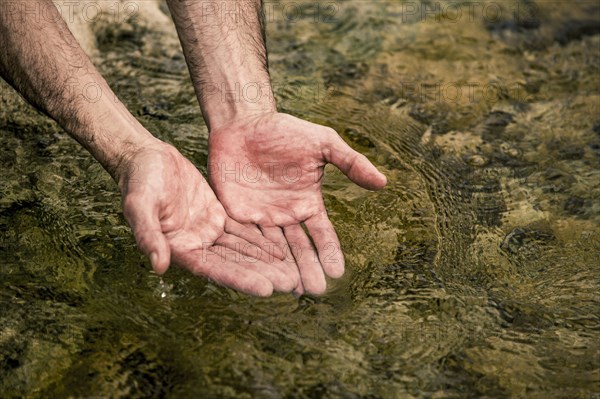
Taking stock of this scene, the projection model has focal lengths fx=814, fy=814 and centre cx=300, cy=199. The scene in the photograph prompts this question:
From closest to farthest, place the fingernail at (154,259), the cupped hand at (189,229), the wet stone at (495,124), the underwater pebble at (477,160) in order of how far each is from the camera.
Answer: the fingernail at (154,259), the cupped hand at (189,229), the underwater pebble at (477,160), the wet stone at (495,124)

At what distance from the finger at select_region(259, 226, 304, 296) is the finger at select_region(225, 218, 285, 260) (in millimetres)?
25

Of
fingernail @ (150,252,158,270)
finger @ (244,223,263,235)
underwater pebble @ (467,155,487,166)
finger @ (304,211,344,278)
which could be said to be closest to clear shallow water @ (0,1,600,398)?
underwater pebble @ (467,155,487,166)

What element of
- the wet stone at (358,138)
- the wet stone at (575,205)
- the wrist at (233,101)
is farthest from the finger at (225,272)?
the wet stone at (575,205)

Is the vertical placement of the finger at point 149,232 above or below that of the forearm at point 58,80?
below

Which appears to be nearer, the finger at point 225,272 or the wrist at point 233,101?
the finger at point 225,272

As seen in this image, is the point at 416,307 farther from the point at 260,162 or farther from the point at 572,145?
the point at 572,145

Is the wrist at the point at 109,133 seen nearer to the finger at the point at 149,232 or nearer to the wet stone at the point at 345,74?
the finger at the point at 149,232

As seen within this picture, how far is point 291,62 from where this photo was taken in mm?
4863

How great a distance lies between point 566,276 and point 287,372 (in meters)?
1.27

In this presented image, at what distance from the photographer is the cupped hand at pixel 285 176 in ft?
10.2

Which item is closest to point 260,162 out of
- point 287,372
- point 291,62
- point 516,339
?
point 287,372

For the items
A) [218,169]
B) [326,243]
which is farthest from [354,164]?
[218,169]

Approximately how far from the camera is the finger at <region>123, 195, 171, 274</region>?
263cm

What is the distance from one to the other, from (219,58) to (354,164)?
0.97 metres
